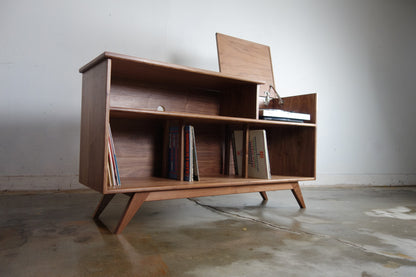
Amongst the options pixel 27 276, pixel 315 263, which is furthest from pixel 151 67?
pixel 315 263

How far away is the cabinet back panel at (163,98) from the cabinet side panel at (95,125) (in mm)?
234

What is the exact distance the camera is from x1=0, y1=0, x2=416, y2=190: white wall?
88.1 inches

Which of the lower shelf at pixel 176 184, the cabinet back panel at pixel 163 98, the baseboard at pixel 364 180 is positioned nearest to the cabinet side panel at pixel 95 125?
the lower shelf at pixel 176 184

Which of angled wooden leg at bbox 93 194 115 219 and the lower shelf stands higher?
the lower shelf

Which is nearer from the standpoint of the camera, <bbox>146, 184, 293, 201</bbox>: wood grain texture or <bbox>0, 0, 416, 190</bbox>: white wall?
<bbox>146, 184, 293, 201</bbox>: wood grain texture

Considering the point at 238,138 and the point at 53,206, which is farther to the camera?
the point at 238,138

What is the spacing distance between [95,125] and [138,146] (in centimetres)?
47

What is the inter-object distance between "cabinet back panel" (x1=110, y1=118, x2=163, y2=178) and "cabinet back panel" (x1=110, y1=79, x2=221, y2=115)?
104 mm

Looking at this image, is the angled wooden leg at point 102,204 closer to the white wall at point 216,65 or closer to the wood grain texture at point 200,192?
the wood grain texture at point 200,192

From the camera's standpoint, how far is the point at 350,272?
1.00 meters

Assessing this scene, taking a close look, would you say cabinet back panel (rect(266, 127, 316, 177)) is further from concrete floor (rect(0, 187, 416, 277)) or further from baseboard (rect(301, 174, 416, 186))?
baseboard (rect(301, 174, 416, 186))

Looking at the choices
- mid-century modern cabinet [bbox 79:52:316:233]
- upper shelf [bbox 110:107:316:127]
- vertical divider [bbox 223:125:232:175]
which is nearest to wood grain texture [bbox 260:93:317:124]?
mid-century modern cabinet [bbox 79:52:316:233]

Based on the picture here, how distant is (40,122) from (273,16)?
234cm

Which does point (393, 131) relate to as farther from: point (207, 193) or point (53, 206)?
point (53, 206)
